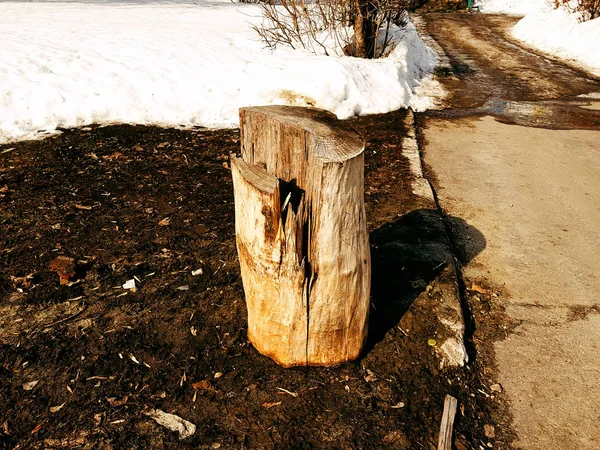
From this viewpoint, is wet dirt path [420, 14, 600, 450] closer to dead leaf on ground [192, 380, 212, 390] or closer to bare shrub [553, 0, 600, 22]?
dead leaf on ground [192, 380, 212, 390]

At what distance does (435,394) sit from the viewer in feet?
8.46

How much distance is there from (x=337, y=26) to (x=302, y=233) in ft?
23.3

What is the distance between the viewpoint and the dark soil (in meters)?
2.36

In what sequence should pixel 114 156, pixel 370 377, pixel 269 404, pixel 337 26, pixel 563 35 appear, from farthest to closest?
pixel 563 35 → pixel 337 26 → pixel 114 156 → pixel 370 377 → pixel 269 404

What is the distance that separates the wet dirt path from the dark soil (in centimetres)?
19

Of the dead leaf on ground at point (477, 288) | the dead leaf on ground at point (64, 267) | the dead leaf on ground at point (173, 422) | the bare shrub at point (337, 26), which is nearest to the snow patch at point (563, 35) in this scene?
the bare shrub at point (337, 26)

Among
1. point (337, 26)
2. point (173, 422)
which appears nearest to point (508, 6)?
point (337, 26)

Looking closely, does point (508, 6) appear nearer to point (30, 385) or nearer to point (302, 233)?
point (302, 233)

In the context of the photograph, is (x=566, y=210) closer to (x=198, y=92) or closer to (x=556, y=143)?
(x=556, y=143)

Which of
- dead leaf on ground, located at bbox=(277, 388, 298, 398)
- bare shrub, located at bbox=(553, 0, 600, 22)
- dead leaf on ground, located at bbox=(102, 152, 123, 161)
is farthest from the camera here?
bare shrub, located at bbox=(553, 0, 600, 22)

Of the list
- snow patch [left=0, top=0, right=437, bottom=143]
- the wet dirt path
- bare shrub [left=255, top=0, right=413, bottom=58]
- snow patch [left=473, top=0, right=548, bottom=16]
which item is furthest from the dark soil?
snow patch [left=473, top=0, right=548, bottom=16]


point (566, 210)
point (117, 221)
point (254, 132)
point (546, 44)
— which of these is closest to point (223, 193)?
point (117, 221)

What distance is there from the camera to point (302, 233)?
2352mm

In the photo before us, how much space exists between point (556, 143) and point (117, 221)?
16.6 ft
